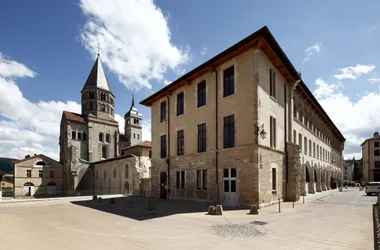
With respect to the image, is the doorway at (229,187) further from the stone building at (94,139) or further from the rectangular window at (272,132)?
the stone building at (94,139)

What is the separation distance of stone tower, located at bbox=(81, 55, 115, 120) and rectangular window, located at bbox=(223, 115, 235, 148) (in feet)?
169

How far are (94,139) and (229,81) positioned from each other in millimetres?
49404

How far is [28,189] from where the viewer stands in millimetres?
48938

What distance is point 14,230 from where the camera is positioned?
359 inches

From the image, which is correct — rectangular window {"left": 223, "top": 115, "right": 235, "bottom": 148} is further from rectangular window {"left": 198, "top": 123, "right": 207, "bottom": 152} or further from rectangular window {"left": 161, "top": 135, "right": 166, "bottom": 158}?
rectangular window {"left": 161, "top": 135, "right": 166, "bottom": 158}

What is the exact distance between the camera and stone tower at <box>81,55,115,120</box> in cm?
6100

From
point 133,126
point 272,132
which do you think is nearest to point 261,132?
point 272,132

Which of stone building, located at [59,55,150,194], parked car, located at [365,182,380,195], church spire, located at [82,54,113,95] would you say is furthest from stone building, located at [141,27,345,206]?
church spire, located at [82,54,113,95]

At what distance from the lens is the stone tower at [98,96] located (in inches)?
2402

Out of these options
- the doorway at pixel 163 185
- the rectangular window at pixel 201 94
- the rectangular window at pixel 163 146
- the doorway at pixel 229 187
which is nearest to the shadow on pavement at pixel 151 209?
the doorway at pixel 229 187

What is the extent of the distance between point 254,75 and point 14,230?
569 inches

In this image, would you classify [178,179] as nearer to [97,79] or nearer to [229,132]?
[229,132]

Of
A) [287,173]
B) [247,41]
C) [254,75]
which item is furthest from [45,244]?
[287,173]

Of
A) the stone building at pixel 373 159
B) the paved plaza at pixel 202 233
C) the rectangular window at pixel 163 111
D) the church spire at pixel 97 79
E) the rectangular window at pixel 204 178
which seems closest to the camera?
the paved plaza at pixel 202 233
